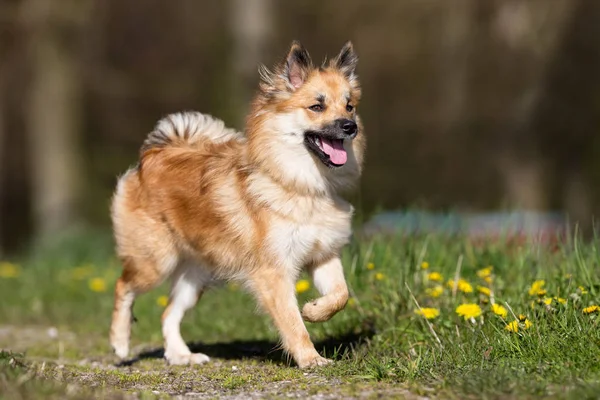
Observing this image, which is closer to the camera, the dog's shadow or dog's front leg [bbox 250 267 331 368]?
dog's front leg [bbox 250 267 331 368]

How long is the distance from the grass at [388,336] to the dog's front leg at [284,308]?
14cm

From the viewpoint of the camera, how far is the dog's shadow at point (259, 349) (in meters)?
5.45

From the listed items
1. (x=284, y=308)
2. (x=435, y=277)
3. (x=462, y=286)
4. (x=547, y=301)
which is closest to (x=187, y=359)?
(x=284, y=308)

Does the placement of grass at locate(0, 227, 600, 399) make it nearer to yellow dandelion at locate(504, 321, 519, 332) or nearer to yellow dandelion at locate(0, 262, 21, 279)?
yellow dandelion at locate(504, 321, 519, 332)

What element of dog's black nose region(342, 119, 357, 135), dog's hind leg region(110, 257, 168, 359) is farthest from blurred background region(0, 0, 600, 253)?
dog's black nose region(342, 119, 357, 135)

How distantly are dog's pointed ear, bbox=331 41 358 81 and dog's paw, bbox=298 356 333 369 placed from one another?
1.92m

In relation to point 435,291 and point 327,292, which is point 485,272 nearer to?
point 435,291

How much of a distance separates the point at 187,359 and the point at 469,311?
1.93 meters

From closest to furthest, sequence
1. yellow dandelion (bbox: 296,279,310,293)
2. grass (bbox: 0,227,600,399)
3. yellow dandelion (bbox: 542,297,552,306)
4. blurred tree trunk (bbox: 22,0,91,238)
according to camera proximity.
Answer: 1. grass (bbox: 0,227,600,399)
2. yellow dandelion (bbox: 542,297,552,306)
3. yellow dandelion (bbox: 296,279,310,293)
4. blurred tree trunk (bbox: 22,0,91,238)

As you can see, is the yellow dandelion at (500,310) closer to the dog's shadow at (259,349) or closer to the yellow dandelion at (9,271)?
the dog's shadow at (259,349)

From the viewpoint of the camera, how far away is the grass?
393 cm

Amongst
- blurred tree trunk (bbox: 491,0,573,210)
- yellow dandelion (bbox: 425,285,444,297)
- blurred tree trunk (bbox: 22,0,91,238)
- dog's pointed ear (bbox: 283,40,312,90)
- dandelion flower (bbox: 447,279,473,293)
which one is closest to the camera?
dog's pointed ear (bbox: 283,40,312,90)

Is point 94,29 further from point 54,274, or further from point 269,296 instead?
point 269,296

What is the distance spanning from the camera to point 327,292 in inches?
206
